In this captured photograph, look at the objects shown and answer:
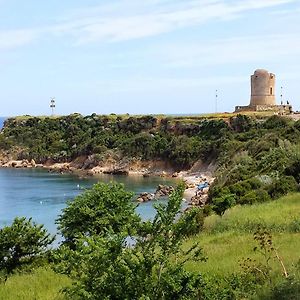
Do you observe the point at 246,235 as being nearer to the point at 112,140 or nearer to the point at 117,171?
the point at 117,171

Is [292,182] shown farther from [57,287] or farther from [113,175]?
[113,175]

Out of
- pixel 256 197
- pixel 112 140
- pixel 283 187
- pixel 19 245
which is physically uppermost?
A: pixel 283 187

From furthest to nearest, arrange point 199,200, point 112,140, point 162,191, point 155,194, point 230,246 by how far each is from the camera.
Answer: point 112,140 < point 162,191 < point 155,194 < point 199,200 < point 230,246

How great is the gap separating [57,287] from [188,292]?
4.89 meters

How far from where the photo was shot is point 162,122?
86750mm

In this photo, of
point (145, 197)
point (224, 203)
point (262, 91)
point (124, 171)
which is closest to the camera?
point (224, 203)

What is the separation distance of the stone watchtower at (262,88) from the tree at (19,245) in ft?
236

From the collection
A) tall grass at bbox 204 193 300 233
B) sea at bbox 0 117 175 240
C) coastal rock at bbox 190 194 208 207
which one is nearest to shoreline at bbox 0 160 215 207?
sea at bbox 0 117 175 240

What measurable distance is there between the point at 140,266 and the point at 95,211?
413 inches

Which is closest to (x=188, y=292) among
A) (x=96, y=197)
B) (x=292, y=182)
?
(x=96, y=197)

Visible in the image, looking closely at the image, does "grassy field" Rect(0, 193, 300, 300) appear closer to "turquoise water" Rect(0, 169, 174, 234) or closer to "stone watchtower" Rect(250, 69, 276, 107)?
"turquoise water" Rect(0, 169, 174, 234)

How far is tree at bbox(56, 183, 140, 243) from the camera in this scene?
18219 millimetres

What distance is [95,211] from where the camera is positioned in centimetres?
1861

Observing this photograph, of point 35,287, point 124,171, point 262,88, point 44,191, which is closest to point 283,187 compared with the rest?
point 35,287
